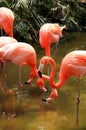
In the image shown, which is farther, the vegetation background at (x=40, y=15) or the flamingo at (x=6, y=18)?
the vegetation background at (x=40, y=15)

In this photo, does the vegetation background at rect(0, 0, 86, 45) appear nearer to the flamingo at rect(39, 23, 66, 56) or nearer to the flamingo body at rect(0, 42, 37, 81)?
the flamingo at rect(39, 23, 66, 56)

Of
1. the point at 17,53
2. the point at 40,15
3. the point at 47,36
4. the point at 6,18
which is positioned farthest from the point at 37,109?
the point at 40,15

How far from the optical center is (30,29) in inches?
320

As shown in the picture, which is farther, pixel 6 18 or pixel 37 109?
pixel 6 18

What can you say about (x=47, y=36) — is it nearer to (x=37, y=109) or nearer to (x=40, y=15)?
(x=37, y=109)

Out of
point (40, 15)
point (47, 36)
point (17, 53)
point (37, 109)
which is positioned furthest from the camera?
point (40, 15)

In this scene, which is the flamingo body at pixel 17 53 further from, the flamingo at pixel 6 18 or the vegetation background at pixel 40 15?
the vegetation background at pixel 40 15

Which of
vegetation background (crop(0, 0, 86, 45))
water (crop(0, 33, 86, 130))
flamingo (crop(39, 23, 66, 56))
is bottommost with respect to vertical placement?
water (crop(0, 33, 86, 130))

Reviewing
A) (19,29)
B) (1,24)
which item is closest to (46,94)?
(1,24)

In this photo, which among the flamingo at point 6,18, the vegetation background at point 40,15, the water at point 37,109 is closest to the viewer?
the water at point 37,109

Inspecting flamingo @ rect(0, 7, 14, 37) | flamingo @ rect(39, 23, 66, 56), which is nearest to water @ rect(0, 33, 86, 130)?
flamingo @ rect(39, 23, 66, 56)

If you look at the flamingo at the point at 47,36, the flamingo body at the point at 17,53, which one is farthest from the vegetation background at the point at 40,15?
the flamingo body at the point at 17,53

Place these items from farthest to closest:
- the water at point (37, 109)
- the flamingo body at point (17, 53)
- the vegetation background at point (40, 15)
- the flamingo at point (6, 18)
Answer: the vegetation background at point (40, 15) → the flamingo at point (6, 18) → the flamingo body at point (17, 53) → the water at point (37, 109)

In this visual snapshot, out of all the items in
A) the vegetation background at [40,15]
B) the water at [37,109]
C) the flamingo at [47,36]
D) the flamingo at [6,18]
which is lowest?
the water at [37,109]
